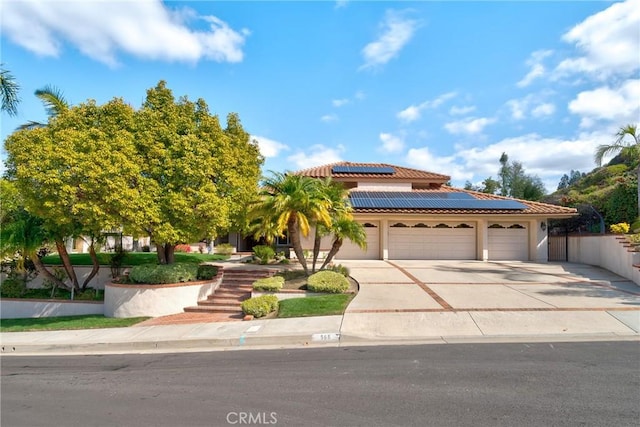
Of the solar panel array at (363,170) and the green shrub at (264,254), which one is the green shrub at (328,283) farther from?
the solar panel array at (363,170)

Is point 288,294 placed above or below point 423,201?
below

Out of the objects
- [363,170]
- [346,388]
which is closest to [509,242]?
[363,170]

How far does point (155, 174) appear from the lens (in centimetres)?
1191

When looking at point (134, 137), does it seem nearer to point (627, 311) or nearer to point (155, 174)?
point (155, 174)

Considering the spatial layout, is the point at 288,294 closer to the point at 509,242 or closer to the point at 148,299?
the point at 148,299

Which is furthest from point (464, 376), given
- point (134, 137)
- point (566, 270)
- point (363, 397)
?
point (566, 270)

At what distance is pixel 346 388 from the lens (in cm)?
566

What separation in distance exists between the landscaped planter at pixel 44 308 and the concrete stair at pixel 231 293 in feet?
13.5

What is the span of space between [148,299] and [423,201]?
1541cm

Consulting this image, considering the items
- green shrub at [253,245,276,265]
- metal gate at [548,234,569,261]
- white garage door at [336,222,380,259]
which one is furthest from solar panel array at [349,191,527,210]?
green shrub at [253,245,276,265]

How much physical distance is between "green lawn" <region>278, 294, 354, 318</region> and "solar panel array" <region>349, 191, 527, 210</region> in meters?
9.15

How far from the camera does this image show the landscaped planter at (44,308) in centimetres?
1373

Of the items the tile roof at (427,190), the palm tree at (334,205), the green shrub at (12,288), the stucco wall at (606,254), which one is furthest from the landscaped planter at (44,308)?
the stucco wall at (606,254)

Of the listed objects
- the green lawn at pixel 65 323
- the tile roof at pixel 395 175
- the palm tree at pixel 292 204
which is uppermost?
the tile roof at pixel 395 175
